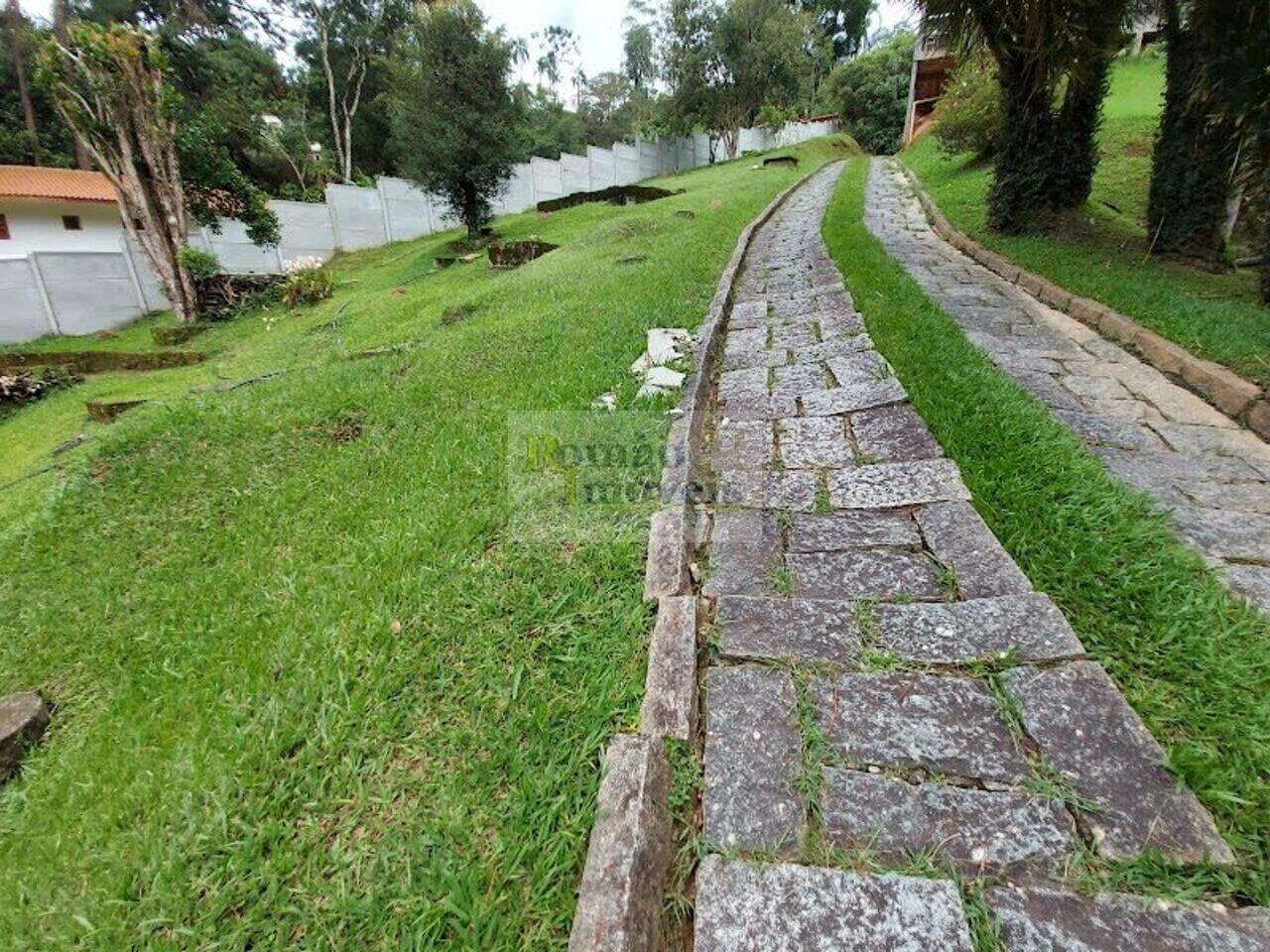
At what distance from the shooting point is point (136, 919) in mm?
1182

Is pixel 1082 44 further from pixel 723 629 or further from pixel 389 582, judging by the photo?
pixel 389 582

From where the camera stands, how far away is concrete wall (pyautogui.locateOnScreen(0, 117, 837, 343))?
34.3 feet

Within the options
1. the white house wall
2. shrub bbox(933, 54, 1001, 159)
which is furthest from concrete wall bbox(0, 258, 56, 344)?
shrub bbox(933, 54, 1001, 159)

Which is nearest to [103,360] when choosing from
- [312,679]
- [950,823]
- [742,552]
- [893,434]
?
[312,679]

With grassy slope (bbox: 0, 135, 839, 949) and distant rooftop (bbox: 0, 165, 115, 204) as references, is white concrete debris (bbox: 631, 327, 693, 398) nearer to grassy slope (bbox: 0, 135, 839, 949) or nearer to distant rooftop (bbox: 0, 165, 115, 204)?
grassy slope (bbox: 0, 135, 839, 949)

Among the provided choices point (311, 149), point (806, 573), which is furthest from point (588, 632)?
point (311, 149)

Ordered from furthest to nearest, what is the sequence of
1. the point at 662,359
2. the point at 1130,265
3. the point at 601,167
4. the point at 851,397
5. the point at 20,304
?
1. the point at 601,167
2. the point at 20,304
3. the point at 1130,265
4. the point at 662,359
5. the point at 851,397

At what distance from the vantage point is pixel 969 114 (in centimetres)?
967

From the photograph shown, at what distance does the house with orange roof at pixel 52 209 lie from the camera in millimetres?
17031

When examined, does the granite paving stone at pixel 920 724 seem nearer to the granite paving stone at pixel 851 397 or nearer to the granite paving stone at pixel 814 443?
the granite paving stone at pixel 814 443

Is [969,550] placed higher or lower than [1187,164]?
lower

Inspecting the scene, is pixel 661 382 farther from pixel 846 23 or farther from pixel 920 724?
Answer: pixel 846 23

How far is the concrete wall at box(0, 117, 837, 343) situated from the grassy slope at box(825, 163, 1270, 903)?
43.3 feet

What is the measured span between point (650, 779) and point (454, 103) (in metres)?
13.7
